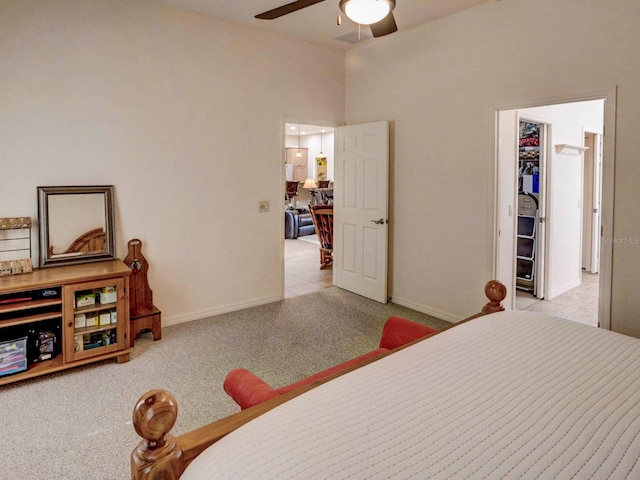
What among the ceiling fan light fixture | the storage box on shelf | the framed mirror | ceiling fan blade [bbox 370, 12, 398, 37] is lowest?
the storage box on shelf

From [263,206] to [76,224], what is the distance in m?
1.85

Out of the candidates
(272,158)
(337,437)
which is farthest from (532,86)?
(337,437)

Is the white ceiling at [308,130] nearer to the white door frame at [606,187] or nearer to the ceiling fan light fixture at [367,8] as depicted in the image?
the white door frame at [606,187]

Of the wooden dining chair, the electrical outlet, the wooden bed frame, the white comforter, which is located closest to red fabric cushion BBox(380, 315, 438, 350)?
the white comforter

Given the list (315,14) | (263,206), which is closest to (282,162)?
(263,206)

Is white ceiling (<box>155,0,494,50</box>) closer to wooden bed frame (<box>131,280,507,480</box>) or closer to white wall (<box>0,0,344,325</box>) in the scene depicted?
white wall (<box>0,0,344,325</box>)

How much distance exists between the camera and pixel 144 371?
303cm

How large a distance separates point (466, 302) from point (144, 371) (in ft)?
9.68

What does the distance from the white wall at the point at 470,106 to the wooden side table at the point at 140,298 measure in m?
2.63

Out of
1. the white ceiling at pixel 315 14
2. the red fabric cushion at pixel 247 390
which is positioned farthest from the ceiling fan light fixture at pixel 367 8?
the red fabric cushion at pixel 247 390

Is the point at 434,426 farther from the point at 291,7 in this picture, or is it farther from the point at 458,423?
the point at 291,7

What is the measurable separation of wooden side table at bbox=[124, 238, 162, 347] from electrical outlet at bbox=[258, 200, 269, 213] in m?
1.34

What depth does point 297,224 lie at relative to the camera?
9.72m

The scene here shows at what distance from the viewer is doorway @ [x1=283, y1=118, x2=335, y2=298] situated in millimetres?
5516
